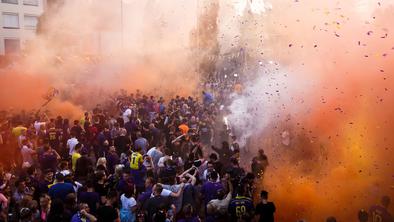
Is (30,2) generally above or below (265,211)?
above

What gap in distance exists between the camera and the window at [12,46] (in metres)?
35.0

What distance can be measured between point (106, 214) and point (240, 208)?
75.0 inches

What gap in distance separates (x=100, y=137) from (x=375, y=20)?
736cm

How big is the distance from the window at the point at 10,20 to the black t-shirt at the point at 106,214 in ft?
112

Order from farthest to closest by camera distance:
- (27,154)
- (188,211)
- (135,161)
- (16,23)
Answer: (16,23)
(27,154)
(135,161)
(188,211)

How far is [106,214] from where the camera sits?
552 centimetres

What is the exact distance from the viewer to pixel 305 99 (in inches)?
440

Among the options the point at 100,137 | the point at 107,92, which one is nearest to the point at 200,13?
the point at 107,92

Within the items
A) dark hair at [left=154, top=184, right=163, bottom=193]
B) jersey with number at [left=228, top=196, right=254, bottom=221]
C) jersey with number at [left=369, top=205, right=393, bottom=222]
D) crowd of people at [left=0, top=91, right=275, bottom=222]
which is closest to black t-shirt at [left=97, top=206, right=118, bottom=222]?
crowd of people at [left=0, top=91, right=275, bottom=222]

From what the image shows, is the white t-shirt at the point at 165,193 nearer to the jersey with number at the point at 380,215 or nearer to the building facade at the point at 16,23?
the jersey with number at the point at 380,215

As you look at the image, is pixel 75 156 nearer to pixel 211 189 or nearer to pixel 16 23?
pixel 211 189

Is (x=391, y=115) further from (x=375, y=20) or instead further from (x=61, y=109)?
(x=61, y=109)

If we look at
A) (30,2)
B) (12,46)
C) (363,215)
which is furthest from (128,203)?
(30,2)

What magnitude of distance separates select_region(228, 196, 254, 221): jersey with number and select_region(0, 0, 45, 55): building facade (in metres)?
32.6
